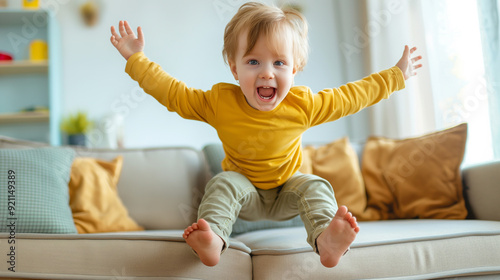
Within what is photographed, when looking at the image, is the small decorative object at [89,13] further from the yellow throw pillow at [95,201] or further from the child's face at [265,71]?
the child's face at [265,71]

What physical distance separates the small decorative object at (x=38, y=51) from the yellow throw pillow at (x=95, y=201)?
5.71 feet

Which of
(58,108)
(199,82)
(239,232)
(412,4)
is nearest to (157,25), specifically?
(199,82)

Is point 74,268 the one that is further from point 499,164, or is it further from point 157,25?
point 157,25

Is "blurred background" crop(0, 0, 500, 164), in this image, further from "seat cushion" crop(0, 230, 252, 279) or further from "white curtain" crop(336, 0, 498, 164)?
"seat cushion" crop(0, 230, 252, 279)

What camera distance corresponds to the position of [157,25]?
3.22m

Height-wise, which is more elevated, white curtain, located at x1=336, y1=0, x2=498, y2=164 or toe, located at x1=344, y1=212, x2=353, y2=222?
white curtain, located at x1=336, y1=0, x2=498, y2=164

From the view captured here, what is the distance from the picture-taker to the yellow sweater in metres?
1.20

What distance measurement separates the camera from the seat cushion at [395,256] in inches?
43.4

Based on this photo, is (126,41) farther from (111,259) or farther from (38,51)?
(38,51)

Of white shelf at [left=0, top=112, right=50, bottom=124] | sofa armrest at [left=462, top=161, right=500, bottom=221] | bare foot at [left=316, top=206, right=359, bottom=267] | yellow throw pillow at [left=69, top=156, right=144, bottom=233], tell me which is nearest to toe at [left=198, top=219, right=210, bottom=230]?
Answer: bare foot at [left=316, top=206, right=359, bottom=267]

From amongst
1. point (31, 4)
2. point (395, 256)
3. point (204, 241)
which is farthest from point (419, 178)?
point (31, 4)

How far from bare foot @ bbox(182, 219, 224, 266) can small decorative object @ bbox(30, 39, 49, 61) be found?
8.41 ft

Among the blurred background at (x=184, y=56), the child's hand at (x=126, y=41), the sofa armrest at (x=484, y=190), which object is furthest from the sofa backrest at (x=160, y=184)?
the blurred background at (x=184, y=56)

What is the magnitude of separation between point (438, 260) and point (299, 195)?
41 cm
